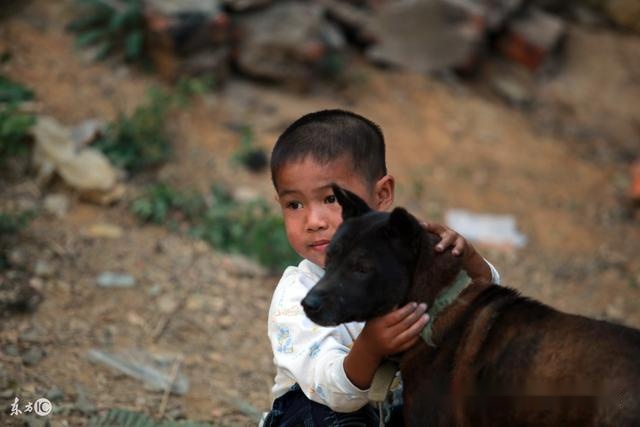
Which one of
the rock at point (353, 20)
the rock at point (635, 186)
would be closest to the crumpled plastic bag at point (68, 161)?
the rock at point (353, 20)

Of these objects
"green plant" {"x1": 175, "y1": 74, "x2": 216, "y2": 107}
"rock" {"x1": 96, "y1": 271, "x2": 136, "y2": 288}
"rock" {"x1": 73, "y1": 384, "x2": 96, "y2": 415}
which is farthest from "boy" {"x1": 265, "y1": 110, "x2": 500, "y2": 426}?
"green plant" {"x1": 175, "y1": 74, "x2": 216, "y2": 107}

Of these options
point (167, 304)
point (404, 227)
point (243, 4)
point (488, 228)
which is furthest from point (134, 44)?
point (404, 227)

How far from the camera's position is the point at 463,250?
2871mm

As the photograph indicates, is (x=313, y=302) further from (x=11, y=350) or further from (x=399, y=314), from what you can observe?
(x=11, y=350)

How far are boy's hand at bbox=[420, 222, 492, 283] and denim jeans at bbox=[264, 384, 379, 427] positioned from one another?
0.71 m

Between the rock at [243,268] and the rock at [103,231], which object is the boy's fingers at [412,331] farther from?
the rock at [103,231]

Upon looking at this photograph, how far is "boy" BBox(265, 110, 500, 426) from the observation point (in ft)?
9.67

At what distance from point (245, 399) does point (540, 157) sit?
215 inches

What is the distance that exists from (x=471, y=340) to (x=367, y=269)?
0.43 metres

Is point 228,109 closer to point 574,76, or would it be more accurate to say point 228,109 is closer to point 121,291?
point 121,291

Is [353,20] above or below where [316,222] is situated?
below

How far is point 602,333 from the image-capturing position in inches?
97.1

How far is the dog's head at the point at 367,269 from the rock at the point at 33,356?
8.41 ft

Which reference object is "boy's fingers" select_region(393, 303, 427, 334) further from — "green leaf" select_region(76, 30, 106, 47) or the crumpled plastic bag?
"green leaf" select_region(76, 30, 106, 47)
